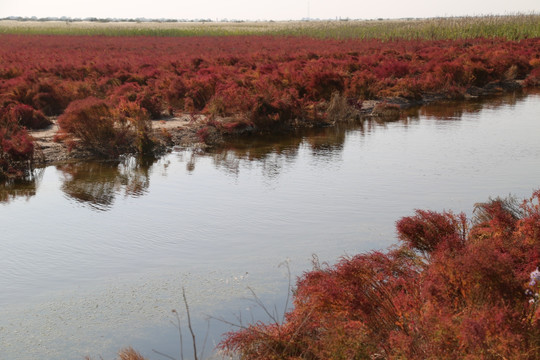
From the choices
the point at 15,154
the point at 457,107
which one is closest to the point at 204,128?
the point at 15,154

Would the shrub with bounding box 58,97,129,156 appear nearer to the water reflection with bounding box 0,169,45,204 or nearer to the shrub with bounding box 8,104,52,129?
the water reflection with bounding box 0,169,45,204

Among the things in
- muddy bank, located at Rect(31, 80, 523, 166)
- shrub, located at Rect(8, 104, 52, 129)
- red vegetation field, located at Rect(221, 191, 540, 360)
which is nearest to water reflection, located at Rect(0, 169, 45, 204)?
muddy bank, located at Rect(31, 80, 523, 166)

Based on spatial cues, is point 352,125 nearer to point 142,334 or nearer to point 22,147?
point 22,147

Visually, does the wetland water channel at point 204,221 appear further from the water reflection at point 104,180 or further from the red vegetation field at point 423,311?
the red vegetation field at point 423,311

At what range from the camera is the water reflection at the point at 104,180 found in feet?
37.3

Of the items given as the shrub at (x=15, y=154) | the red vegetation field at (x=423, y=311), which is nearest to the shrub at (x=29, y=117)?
the shrub at (x=15, y=154)

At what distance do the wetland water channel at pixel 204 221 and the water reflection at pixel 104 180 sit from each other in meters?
0.04

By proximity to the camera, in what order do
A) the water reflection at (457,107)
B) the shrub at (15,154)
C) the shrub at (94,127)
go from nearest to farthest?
the shrub at (15,154) → the shrub at (94,127) → the water reflection at (457,107)

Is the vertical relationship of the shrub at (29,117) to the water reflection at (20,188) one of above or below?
above

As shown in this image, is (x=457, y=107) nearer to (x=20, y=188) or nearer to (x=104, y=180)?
(x=104, y=180)

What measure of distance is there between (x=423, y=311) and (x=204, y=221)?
5.30 meters

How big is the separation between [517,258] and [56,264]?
218 inches

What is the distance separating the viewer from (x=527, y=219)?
18.5 ft

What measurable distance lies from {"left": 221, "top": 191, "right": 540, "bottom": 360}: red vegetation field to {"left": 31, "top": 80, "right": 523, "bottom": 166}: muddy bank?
10.1 m
